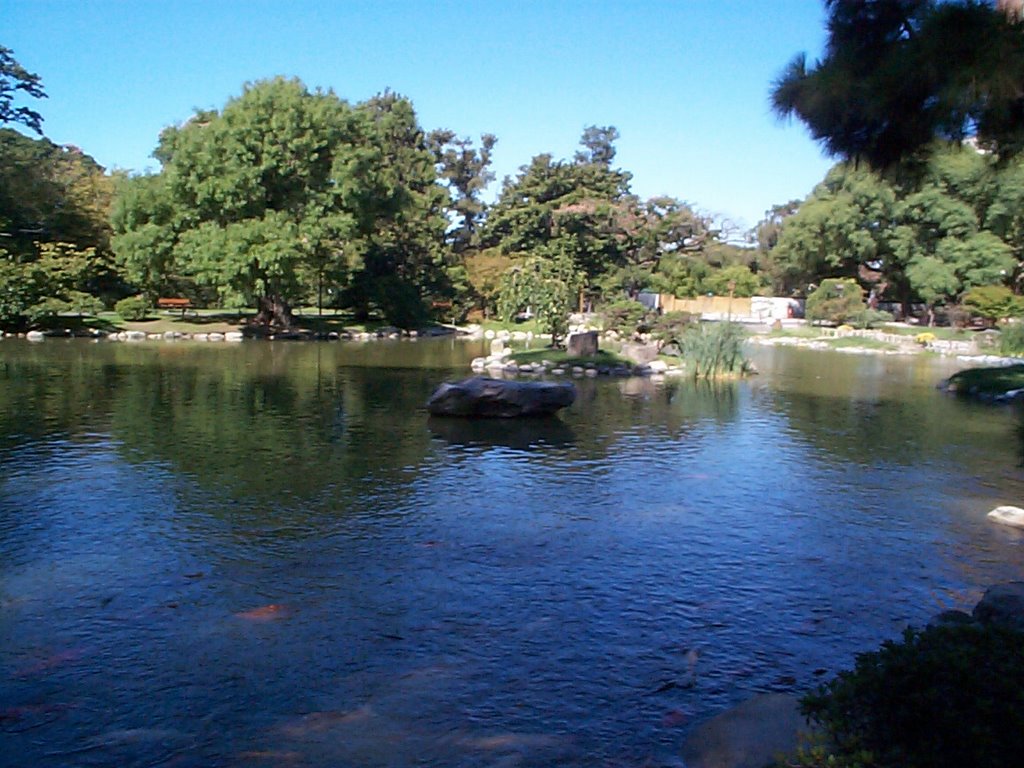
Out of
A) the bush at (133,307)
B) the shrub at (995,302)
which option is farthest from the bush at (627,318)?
the bush at (133,307)

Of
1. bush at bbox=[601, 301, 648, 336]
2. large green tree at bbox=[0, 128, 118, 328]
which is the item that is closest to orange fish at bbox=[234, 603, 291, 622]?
bush at bbox=[601, 301, 648, 336]

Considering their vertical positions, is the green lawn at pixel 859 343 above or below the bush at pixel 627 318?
below

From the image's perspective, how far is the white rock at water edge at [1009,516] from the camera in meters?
8.40

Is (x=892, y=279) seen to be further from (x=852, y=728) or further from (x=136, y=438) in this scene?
(x=852, y=728)

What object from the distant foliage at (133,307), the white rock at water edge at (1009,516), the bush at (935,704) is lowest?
the white rock at water edge at (1009,516)

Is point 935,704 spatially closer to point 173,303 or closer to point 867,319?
point 867,319

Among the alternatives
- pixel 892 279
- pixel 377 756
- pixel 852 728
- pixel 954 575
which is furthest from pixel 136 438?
pixel 892 279

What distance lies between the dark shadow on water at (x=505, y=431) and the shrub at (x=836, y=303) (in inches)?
1256

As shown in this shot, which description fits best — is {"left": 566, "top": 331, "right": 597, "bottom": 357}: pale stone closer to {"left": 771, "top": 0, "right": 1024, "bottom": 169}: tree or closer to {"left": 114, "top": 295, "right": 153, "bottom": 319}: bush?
{"left": 771, "top": 0, "right": 1024, "bottom": 169}: tree

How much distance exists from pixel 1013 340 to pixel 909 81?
1072 inches

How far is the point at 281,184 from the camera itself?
1302 inches

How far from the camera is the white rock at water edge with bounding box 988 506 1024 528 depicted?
840cm

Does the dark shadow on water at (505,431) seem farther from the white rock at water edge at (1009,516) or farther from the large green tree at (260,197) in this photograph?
the large green tree at (260,197)

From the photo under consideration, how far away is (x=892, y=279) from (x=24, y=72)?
134 feet
